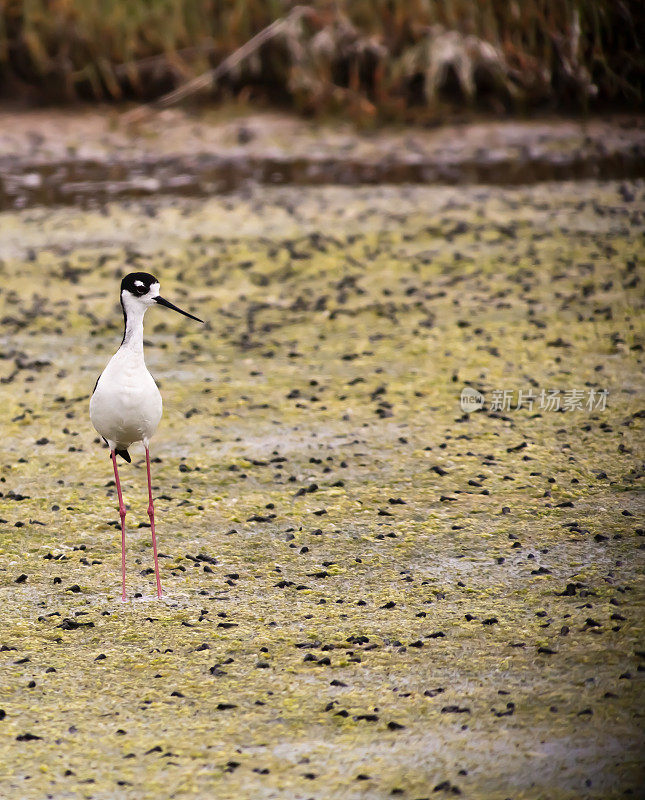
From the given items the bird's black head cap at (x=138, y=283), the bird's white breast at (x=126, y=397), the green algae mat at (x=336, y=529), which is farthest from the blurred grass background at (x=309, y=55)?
the bird's white breast at (x=126, y=397)

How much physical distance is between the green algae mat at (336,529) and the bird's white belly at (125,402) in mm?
544

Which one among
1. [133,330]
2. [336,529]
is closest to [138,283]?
[133,330]

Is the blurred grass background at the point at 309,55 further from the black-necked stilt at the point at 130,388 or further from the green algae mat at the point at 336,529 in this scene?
the black-necked stilt at the point at 130,388

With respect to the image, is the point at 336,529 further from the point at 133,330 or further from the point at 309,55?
the point at 309,55

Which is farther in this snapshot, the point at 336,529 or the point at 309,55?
the point at 309,55

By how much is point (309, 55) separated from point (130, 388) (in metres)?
10.9

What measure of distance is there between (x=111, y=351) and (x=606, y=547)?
4089 millimetres

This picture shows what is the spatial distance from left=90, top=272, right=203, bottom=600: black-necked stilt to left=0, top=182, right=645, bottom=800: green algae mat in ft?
1.70

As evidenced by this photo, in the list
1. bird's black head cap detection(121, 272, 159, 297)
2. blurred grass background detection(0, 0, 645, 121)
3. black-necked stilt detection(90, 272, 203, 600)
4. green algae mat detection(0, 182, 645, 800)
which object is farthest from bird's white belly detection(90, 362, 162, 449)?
blurred grass background detection(0, 0, 645, 121)

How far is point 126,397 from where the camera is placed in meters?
4.75

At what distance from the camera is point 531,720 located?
3836mm

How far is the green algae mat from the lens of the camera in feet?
12.4

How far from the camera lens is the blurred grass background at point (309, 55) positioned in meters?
14.3

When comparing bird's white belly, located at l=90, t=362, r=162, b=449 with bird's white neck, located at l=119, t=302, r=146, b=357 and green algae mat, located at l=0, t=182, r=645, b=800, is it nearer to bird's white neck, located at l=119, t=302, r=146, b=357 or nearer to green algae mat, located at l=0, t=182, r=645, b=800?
bird's white neck, located at l=119, t=302, r=146, b=357
